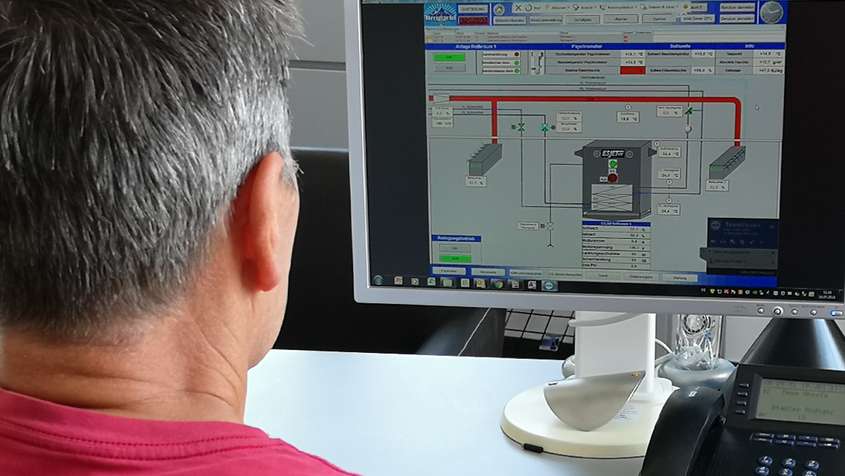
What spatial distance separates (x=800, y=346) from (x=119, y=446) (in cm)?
95

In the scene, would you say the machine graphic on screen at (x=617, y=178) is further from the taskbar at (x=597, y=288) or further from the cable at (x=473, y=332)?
the cable at (x=473, y=332)

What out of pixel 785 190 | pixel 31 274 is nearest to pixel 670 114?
pixel 785 190

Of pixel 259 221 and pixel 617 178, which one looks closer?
pixel 259 221

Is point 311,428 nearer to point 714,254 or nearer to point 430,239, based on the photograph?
point 430,239

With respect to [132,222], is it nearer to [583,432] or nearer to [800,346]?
[583,432]

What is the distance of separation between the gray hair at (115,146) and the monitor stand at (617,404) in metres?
0.61

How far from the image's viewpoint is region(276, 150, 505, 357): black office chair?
6.70 ft

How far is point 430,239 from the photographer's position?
1.31 m

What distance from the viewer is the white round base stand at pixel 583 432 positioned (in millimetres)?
1293

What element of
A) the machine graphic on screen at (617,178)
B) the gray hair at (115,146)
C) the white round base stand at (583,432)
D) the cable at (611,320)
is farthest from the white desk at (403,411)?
the gray hair at (115,146)

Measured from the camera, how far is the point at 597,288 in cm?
129

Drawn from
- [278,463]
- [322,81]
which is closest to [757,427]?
[278,463]

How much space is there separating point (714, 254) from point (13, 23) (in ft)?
2.53

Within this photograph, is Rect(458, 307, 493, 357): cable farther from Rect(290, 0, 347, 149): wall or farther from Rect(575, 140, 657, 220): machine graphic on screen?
Rect(290, 0, 347, 149): wall
